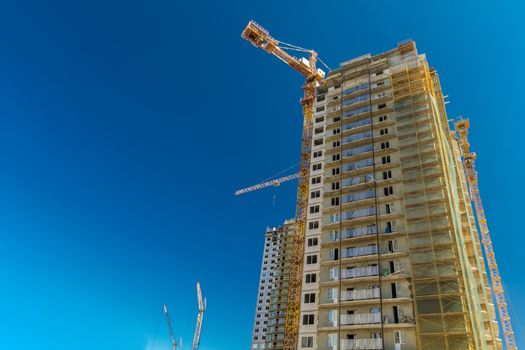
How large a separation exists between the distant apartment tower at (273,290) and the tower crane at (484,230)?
5282 centimetres

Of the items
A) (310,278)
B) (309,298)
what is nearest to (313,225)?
(310,278)

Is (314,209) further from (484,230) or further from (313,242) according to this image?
(484,230)

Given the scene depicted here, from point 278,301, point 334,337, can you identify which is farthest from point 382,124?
point 278,301

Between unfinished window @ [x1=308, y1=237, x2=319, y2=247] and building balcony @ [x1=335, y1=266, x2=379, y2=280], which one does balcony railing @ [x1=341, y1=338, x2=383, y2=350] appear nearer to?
building balcony @ [x1=335, y1=266, x2=379, y2=280]

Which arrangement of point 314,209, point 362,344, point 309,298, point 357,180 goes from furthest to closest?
point 314,209 < point 357,180 < point 309,298 < point 362,344

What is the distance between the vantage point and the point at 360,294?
1775 inches

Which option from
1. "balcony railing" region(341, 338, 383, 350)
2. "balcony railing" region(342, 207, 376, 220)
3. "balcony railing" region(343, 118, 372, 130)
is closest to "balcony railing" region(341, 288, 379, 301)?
"balcony railing" region(341, 338, 383, 350)

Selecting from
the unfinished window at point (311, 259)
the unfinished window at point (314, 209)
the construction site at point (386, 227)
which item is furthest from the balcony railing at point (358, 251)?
the unfinished window at point (314, 209)

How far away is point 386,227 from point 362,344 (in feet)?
47.4

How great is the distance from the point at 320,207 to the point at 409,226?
12.5 metres

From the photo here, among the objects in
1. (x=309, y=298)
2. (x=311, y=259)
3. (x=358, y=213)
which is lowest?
(x=309, y=298)

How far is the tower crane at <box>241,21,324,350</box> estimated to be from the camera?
6122 centimetres

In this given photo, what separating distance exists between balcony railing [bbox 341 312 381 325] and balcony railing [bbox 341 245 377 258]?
7466mm

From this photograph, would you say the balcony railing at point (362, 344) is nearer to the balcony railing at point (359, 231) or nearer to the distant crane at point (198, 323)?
the balcony railing at point (359, 231)
